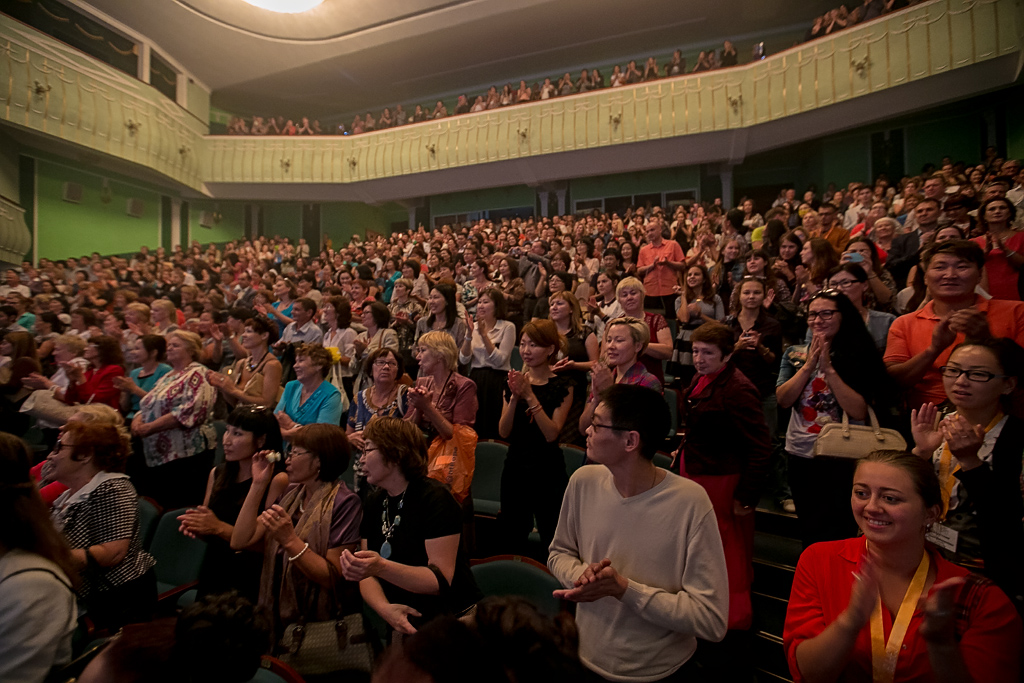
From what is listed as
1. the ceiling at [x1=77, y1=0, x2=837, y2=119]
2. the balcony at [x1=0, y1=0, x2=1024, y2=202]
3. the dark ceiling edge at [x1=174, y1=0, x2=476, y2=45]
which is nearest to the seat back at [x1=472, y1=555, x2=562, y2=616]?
the balcony at [x1=0, y1=0, x2=1024, y2=202]

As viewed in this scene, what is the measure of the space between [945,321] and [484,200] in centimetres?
1442

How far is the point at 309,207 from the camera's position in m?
18.1

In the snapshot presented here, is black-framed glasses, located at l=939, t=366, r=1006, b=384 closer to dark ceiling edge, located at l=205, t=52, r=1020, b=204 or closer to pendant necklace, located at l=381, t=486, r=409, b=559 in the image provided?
pendant necklace, located at l=381, t=486, r=409, b=559

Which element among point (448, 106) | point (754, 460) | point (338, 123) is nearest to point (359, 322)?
point (754, 460)

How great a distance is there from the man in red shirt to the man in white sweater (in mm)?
4398

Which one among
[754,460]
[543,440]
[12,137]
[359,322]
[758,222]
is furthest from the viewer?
[12,137]

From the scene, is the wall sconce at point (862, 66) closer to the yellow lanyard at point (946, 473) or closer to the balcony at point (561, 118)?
the balcony at point (561, 118)

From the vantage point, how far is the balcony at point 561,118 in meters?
8.81

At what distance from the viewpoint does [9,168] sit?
11.0 metres

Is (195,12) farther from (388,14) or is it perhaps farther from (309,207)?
(309,207)

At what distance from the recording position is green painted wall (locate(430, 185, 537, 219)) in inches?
603

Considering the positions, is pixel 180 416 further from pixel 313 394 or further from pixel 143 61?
pixel 143 61

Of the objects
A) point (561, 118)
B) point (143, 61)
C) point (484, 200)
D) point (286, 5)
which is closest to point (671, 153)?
point (561, 118)

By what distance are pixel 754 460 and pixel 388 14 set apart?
14.4m
